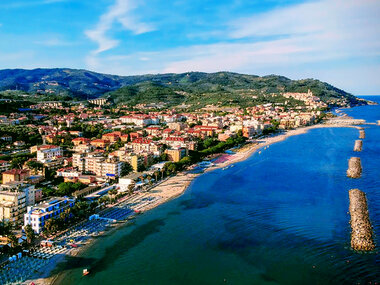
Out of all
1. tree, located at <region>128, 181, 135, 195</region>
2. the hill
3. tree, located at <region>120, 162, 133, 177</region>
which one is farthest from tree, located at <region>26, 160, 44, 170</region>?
the hill

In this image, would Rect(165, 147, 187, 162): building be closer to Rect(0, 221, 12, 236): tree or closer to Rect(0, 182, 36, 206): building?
Rect(0, 182, 36, 206): building

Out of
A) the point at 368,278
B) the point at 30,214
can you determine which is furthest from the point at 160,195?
the point at 368,278

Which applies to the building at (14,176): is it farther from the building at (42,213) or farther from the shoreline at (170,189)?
the shoreline at (170,189)

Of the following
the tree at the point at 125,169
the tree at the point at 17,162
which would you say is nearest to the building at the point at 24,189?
the tree at the point at 125,169

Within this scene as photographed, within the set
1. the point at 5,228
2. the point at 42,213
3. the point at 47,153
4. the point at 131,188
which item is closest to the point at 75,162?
the point at 47,153

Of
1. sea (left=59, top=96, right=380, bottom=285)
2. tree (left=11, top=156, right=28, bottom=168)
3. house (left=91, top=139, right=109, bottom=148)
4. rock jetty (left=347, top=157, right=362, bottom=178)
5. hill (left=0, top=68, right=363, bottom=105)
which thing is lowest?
sea (left=59, top=96, right=380, bottom=285)

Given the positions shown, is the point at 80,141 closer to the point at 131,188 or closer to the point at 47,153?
the point at 47,153

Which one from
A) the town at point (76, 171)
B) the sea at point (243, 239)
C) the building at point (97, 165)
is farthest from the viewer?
the building at point (97, 165)
